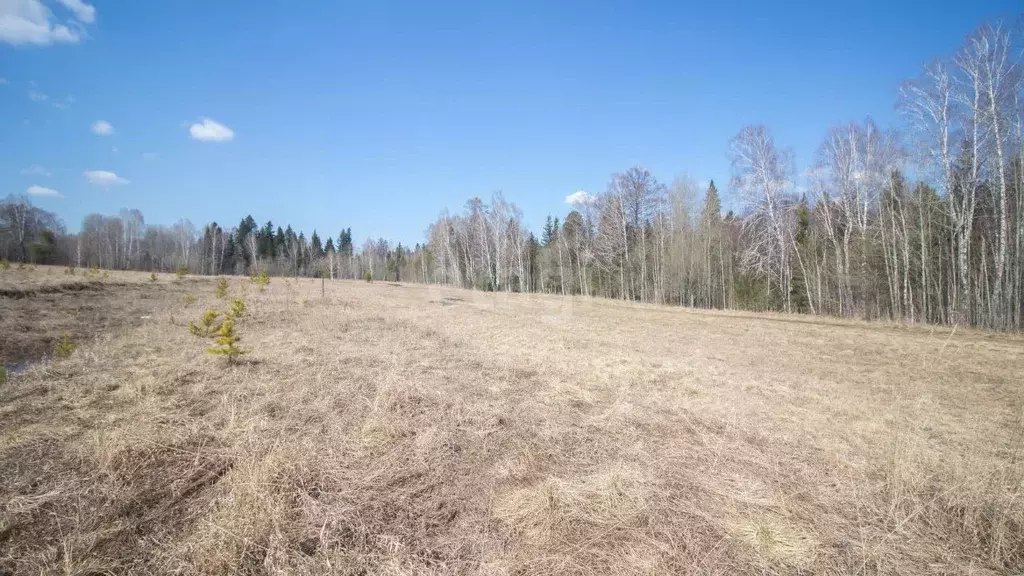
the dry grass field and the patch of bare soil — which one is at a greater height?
the patch of bare soil

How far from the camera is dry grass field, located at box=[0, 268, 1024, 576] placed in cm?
250

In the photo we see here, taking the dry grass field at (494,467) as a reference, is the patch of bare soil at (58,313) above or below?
above

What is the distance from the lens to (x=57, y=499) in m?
2.78

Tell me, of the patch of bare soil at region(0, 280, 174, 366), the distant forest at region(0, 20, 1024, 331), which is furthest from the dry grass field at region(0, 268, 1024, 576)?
the distant forest at region(0, 20, 1024, 331)

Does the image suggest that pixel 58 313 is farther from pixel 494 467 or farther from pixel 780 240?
pixel 780 240

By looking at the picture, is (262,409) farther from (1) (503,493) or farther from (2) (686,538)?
(2) (686,538)

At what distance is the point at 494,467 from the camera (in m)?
3.61

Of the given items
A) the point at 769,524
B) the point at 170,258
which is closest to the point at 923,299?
the point at 769,524

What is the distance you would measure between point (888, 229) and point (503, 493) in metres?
26.0

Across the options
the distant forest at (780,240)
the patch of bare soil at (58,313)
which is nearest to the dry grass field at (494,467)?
the patch of bare soil at (58,313)

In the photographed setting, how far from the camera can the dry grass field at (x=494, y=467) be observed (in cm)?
250

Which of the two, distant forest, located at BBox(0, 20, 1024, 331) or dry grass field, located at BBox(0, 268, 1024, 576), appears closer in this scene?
dry grass field, located at BBox(0, 268, 1024, 576)

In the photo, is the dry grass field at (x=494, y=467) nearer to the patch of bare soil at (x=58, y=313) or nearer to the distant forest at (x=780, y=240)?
the patch of bare soil at (x=58, y=313)

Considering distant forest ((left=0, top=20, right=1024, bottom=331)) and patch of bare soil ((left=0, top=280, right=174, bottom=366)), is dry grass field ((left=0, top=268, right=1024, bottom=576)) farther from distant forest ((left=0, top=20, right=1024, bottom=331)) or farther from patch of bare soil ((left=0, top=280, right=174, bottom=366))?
distant forest ((left=0, top=20, right=1024, bottom=331))
